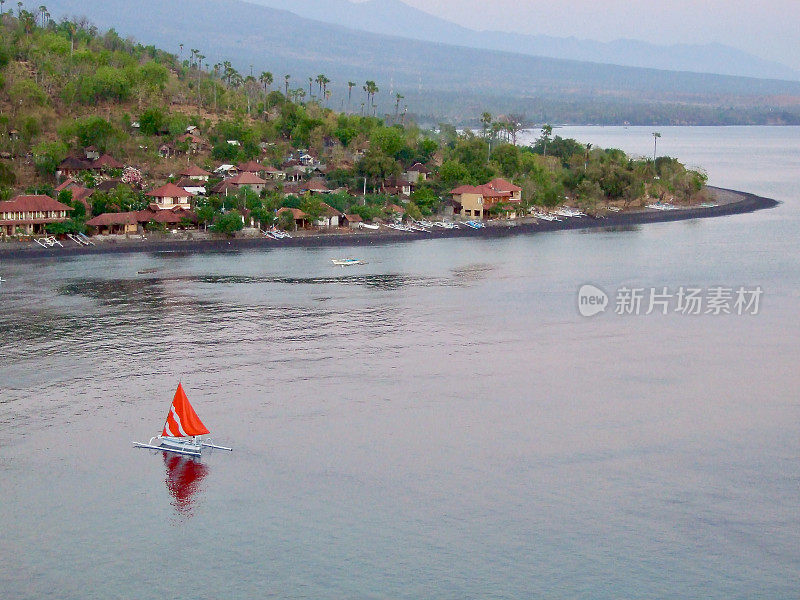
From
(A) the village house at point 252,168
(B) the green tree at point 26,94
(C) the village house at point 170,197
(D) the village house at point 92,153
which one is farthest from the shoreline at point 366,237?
(B) the green tree at point 26,94

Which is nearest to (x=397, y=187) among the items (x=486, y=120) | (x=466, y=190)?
(x=466, y=190)

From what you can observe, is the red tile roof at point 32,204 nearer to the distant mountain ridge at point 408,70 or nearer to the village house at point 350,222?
the village house at point 350,222

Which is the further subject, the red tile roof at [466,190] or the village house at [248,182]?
the red tile roof at [466,190]

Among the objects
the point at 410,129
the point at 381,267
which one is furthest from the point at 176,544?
the point at 410,129

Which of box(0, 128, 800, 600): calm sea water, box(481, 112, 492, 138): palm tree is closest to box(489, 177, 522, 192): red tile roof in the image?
box(481, 112, 492, 138): palm tree

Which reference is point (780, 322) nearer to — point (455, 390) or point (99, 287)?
point (455, 390)

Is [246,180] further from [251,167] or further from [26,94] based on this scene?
[26,94]

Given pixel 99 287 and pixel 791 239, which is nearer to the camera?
pixel 99 287
